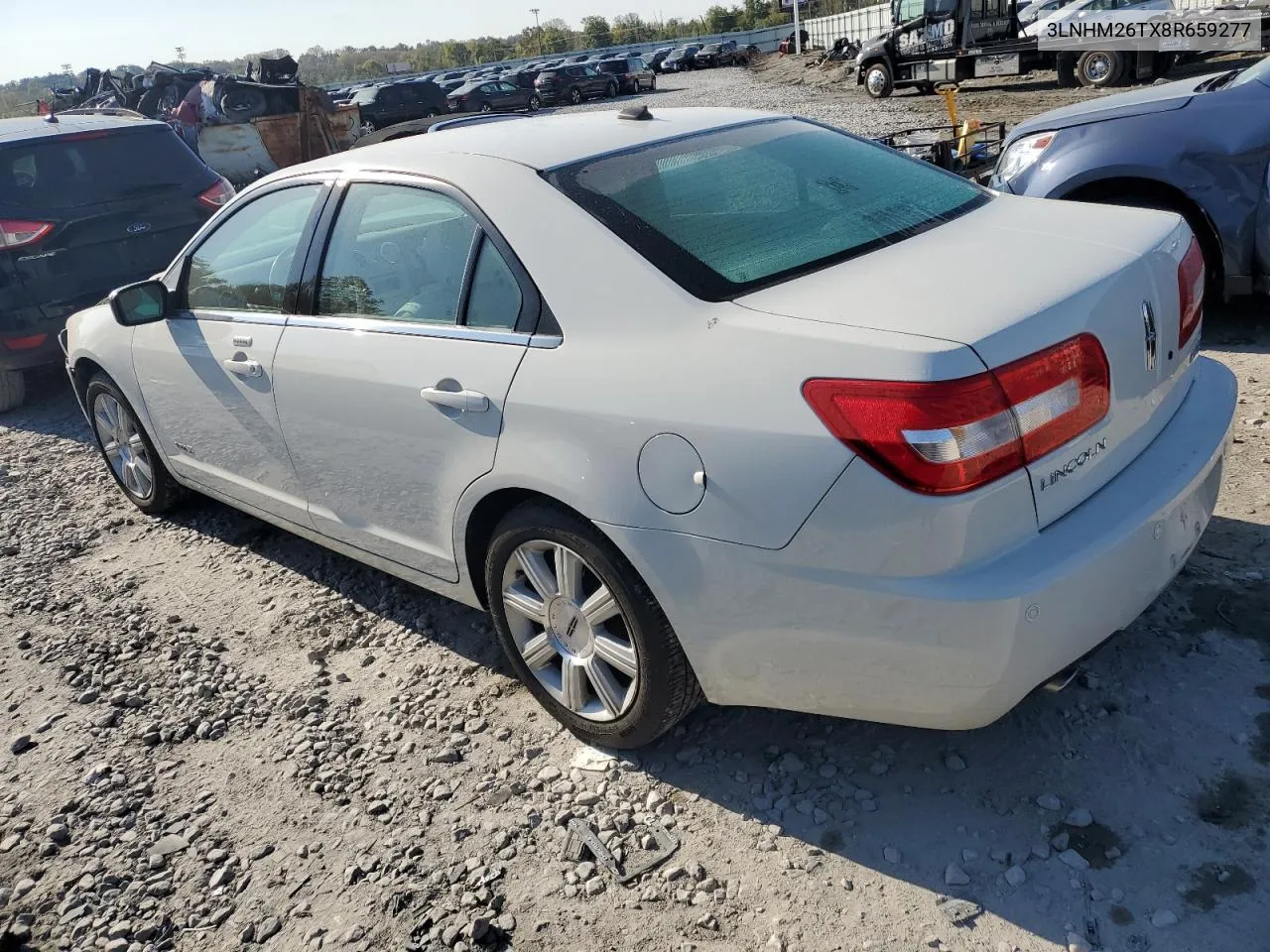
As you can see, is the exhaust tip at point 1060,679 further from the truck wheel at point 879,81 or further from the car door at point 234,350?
the truck wheel at point 879,81

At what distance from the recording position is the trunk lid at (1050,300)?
2104 millimetres

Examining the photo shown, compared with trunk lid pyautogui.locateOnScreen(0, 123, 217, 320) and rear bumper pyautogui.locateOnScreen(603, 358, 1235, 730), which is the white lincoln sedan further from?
trunk lid pyautogui.locateOnScreen(0, 123, 217, 320)

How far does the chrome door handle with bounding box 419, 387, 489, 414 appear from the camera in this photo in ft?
8.82

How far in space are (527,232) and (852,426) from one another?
110cm

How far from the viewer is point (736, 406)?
7.09ft

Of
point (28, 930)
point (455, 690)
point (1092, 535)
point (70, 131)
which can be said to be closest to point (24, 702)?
point (28, 930)

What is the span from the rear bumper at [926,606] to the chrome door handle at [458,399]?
0.56 meters

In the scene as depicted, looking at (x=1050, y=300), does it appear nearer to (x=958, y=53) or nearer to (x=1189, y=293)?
(x=1189, y=293)

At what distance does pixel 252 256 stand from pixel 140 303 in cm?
62

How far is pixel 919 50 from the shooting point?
77.0 feet

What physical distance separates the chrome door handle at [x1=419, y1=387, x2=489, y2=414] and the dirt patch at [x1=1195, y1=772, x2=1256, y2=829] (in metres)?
1.99

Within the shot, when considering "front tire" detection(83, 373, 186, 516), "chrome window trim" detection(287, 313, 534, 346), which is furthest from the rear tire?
Result: "chrome window trim" detection(287, 313, 534, 346)

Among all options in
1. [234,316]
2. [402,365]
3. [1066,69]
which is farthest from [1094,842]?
[1066,69]

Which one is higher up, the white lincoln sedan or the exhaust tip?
the white lincoln sedan
